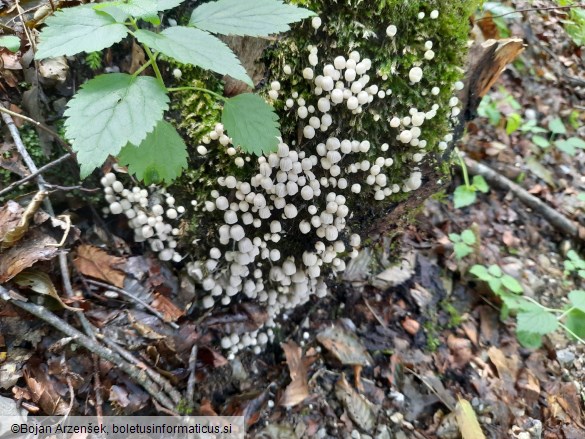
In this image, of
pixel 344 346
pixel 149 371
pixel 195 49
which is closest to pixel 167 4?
pixel 195 49

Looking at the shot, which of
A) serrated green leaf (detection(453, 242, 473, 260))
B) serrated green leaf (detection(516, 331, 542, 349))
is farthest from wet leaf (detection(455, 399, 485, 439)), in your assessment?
serrated green leaf (detection(453, 242, 473, 260))

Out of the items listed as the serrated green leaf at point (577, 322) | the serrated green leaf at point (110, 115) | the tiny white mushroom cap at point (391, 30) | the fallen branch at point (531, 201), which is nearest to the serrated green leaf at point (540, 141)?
the fallen branch at point (531, 201)

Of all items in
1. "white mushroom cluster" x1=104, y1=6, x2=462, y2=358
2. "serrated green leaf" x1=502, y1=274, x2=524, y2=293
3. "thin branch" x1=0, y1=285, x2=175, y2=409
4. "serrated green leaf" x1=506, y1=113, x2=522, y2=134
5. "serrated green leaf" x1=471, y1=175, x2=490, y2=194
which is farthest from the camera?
"serrated green leaf" x1=506, y1=113, x2=522, y2=134

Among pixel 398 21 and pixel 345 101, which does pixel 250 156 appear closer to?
pixel 345 101

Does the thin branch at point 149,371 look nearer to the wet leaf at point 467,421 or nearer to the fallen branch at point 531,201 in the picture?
the wet leaf at point 467,421

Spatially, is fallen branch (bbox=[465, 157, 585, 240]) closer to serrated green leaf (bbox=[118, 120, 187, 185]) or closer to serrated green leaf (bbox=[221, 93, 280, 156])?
serrated green leaf (bbox=[221, 93, 280, 156])

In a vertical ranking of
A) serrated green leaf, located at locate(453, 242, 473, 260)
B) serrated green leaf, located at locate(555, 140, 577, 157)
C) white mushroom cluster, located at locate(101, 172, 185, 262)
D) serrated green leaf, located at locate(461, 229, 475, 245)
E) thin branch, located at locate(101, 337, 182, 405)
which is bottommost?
serrated green leaf, located at locate(453, 242, 473, 260)
